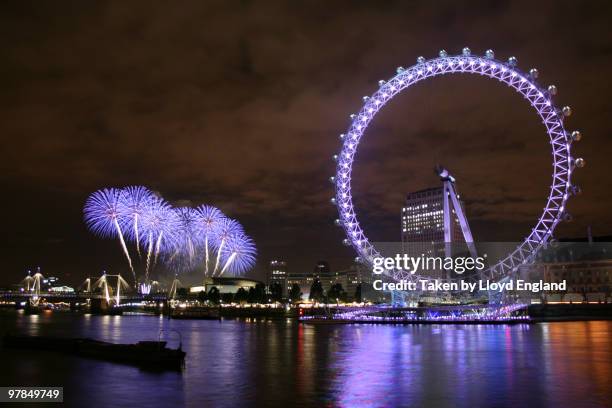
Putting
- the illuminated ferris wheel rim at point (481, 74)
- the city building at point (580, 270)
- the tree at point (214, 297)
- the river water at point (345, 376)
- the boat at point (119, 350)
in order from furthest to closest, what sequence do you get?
the tree at point (214, 297) < the city building at point (580, 270) < the illuminated ferris wheel rim at point (481, 74) < the boat at point (119, 350) < the river water at point (345, 376)

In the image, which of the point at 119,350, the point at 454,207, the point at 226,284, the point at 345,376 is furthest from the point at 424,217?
the point at 345,376

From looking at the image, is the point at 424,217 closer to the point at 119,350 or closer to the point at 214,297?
the point at 214,297

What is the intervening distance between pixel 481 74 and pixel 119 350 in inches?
1775

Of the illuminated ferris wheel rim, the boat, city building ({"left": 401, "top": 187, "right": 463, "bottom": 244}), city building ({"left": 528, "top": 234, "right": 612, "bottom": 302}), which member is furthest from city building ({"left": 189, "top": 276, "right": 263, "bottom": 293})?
the boat

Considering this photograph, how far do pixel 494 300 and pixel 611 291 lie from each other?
72.4 metres

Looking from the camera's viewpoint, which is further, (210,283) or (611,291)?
(210,283)

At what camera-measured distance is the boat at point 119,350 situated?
3092 cm

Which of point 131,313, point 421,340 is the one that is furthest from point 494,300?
point 131,313

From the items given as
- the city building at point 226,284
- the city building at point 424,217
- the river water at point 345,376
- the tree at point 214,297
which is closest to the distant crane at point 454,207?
the river water at point 345,376

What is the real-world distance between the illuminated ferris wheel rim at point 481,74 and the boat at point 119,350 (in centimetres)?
3506

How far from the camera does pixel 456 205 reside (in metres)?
67.2

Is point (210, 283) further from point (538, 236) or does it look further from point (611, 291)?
point (538, 236)

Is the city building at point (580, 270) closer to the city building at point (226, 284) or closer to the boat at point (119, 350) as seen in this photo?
the city building at point (226, 284)

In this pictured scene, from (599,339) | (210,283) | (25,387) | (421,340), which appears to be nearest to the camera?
(25,387)
